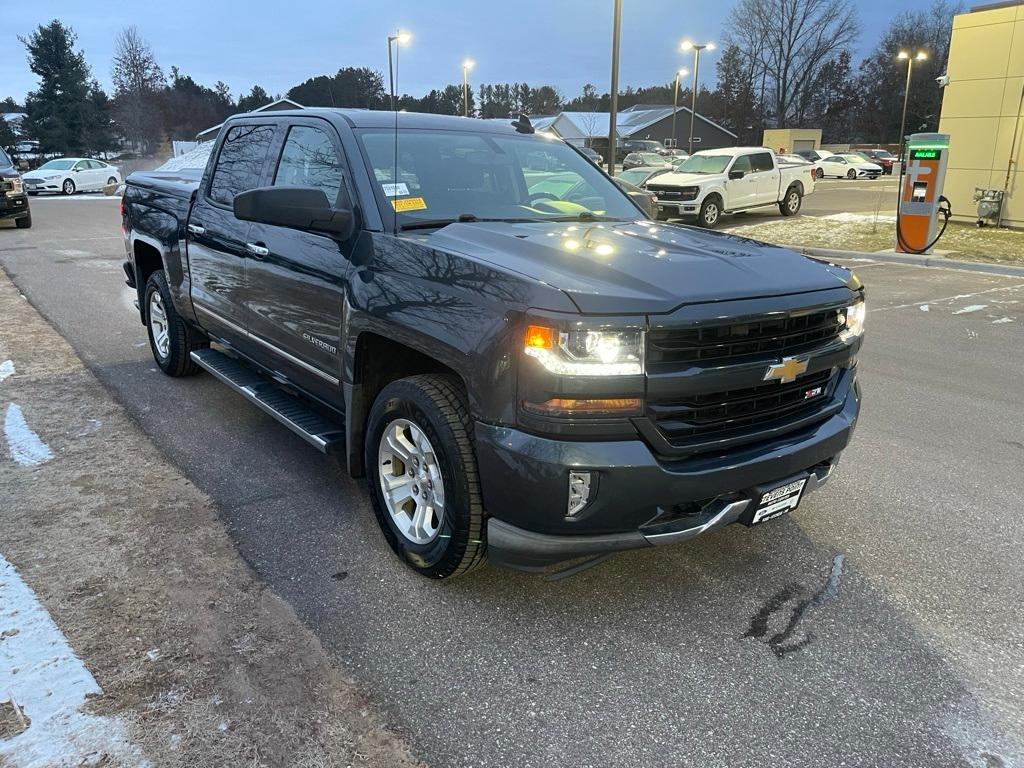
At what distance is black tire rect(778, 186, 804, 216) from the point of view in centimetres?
2069

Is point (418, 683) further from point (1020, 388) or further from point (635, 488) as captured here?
point (1020, 388)

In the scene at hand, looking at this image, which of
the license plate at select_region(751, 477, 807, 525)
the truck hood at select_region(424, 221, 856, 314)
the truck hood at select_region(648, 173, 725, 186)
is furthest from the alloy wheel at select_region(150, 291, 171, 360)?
the truck hood at select_region(648, 173, 725, 186)

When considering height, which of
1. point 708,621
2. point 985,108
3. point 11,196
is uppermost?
point 985,108

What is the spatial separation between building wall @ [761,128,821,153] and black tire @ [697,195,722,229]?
48.5 meters

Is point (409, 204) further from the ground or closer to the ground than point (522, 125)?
closer to the ground

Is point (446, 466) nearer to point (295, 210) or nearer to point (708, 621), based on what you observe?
point (708, 621)

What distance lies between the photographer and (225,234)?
4625mm

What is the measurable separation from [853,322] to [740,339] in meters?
0.86

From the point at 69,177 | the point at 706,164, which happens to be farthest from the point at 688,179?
the point at 69,177

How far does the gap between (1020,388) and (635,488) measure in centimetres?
509

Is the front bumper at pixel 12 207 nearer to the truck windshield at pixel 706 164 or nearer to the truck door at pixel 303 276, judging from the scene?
the truck windshield at pixel 706 164

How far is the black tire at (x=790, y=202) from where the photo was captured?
20.7 meters

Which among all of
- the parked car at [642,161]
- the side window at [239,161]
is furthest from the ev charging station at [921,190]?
the parked car at [642,161]

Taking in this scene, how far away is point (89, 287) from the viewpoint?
401 inches
